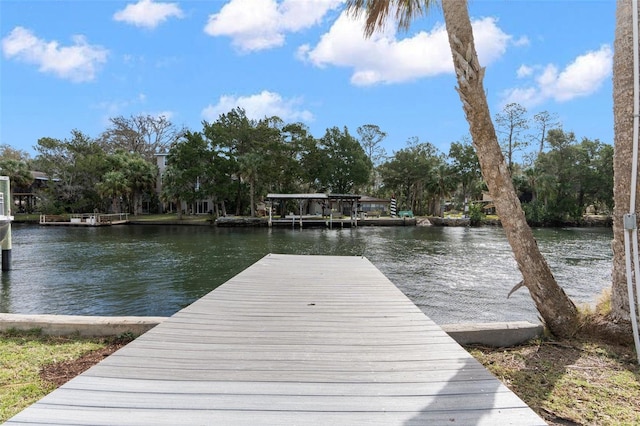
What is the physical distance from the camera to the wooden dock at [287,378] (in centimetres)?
215

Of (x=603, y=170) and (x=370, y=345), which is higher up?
(x=603, y=170)

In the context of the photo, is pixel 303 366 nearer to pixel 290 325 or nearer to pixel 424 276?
pixel 290 325

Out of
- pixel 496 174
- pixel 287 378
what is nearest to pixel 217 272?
pixel 496 174

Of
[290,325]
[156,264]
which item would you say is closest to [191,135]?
[156,264]

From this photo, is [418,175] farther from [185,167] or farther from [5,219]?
[5,219]

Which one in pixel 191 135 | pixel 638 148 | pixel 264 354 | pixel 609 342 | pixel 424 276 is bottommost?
pixel 424 276

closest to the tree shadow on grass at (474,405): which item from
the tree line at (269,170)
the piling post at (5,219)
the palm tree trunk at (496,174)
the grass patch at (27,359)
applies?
the palm tree trunk at (496,174)

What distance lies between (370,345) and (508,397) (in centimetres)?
126

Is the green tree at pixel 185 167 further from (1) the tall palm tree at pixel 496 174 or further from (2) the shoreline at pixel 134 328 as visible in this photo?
(1) the tall palm tree at pixel 496 174

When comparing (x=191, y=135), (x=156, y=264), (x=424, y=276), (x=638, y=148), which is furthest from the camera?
(x=191, y=135)

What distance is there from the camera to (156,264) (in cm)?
1527

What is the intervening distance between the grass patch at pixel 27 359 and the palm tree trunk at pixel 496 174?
15.3 feet

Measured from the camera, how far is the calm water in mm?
9055

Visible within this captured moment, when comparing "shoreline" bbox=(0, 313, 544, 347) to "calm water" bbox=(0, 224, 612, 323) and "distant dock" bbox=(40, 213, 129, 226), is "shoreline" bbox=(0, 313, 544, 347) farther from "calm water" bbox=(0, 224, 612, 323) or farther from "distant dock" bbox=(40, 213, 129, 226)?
"distant dock" bbox=(40, 213, 129, 226)
